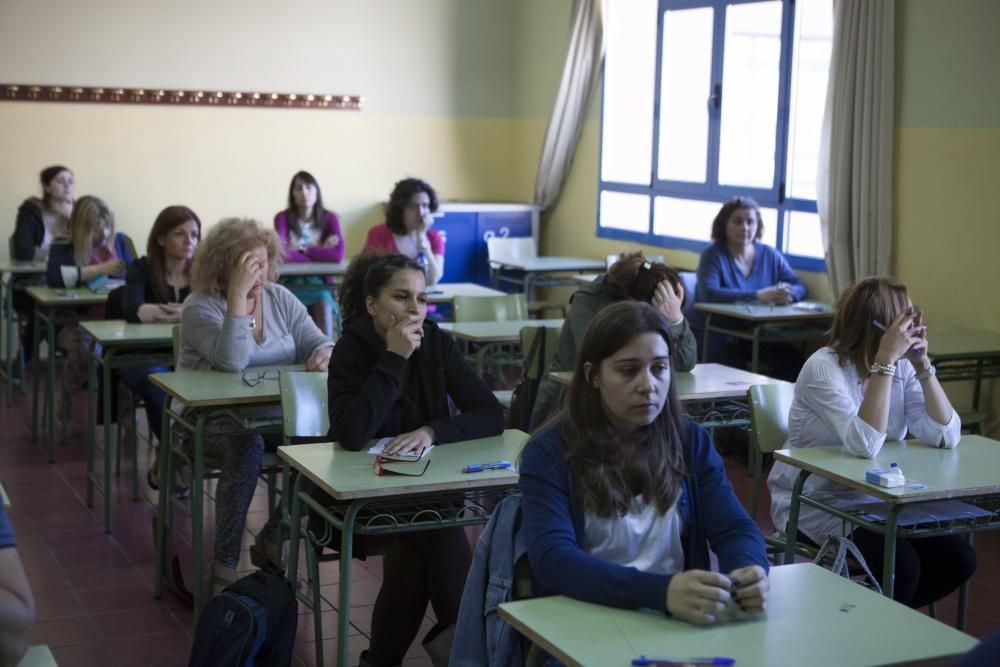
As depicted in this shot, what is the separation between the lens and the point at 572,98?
9156mm

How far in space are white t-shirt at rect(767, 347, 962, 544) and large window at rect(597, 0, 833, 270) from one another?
3386 millimetres

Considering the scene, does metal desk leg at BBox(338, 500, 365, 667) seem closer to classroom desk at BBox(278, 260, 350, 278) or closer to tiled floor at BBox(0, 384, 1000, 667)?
tiled floor at BBox(0, 384, 1000, 667)

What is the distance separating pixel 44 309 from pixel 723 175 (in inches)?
165

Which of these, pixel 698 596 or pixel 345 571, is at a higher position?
pixel 698 596

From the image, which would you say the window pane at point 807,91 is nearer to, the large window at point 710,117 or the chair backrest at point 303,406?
the large window at point 710,117

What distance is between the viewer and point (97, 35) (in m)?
8.39

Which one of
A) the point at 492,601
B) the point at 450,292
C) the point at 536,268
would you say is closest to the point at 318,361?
the point at 492,601

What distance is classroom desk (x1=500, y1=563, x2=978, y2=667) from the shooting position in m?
1.96

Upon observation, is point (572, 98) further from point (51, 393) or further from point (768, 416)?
point (768, 416)

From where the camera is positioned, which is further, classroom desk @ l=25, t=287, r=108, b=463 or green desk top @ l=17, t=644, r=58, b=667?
classroom desk @ l=25, t=287, r=108, b=463

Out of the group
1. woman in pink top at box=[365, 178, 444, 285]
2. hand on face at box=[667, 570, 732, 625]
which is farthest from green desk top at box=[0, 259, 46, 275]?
hand on face at box=[667, 570, 732, 625]

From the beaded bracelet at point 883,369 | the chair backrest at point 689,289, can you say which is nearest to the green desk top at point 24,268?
the chair backrest at point 689,289

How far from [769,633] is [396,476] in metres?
1.23

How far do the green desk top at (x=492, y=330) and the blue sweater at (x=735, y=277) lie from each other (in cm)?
119
